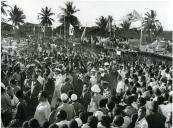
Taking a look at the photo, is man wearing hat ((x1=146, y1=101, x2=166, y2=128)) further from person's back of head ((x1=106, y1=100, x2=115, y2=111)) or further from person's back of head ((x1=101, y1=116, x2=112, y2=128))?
person's back of head ((x1=101, y1=116, x2=112, y2=128))

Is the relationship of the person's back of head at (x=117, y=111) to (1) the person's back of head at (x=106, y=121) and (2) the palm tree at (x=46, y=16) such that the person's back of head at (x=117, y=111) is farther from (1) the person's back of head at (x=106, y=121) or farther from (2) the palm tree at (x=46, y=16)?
(2) the palm tree at (x=46, y=16)

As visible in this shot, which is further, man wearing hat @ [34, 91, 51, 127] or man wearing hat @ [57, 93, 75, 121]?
man wearing hat @ [57, 93, 75, 121]

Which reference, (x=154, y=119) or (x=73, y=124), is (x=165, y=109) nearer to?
(x=154, y=119)

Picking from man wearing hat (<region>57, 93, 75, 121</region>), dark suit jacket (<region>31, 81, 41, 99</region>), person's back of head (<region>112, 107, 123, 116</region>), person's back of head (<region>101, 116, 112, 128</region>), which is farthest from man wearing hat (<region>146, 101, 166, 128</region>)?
dark suit jacket (<region>31, 81, 41, 99</region>)

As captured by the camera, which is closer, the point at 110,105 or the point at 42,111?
the point at 110,105

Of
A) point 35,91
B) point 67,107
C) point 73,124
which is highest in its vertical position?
point 73,124

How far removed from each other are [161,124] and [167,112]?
91 centimetres

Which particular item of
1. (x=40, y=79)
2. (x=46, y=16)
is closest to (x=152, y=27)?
(x=46, y=16)

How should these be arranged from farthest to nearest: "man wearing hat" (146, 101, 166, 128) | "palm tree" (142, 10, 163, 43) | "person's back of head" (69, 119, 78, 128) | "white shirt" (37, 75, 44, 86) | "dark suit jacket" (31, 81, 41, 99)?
"palm tree" (142, 10, 163, 43)
"white shirt" (37, 75, 44, 86)
"dark suit jacket" (31, 81, 41, 99)
"man wearing hat" (146, 101, 166, 128)
"person's back of head" (69, 119, 78, 128)

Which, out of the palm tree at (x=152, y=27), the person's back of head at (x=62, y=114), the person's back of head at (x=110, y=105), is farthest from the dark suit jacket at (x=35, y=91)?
the palm tree at (x=152, y=27)

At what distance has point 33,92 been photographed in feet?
28.5

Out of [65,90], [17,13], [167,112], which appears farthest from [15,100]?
[17,13]

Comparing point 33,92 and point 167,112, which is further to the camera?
point 33,92

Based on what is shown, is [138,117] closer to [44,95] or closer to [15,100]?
[44,95]
